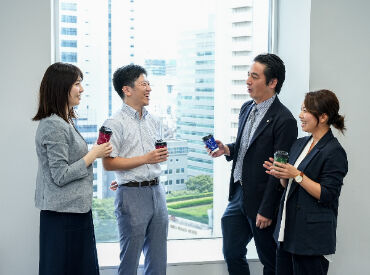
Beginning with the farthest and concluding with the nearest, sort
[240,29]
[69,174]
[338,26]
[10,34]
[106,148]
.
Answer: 1. [240,29]
2. [338,26]
3. [10,34]
4. [106,148]
5. [69,174]

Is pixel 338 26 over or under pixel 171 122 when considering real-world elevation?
over

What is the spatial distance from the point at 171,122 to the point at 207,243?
0.96 metres

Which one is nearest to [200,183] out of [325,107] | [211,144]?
[211,144]

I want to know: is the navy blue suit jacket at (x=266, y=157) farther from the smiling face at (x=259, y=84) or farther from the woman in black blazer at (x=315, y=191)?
the woman in black blazer at (x=315, y=191)

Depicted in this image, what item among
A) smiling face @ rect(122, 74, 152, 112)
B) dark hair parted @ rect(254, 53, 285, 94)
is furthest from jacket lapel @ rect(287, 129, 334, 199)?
smiling face @ rect(122, 74, 152, 112)

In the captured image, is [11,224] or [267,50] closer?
[11,224]

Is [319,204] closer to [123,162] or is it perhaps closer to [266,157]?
[266,157]

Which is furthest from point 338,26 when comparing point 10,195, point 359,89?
point 10,195

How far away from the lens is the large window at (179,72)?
3270 millimetres

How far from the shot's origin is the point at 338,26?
Answer: 3.25m

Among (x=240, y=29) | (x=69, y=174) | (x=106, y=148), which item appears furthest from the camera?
(x=240, y=29)

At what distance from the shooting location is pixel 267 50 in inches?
139

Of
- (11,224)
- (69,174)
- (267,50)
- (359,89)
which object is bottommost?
(11,224)

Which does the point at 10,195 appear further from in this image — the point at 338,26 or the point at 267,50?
the point at 338,26
